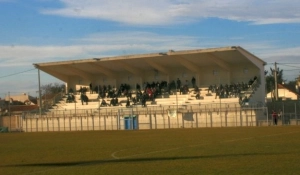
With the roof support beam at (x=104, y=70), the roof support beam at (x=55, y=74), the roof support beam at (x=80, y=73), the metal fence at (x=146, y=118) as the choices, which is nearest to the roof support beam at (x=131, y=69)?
Result: the roof support beam at (x=104, y=70)

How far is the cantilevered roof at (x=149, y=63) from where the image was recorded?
67.6 meters

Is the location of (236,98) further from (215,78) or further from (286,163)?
(286,163)

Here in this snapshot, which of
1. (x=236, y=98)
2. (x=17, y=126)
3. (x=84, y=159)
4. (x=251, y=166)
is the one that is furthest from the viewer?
(x=17, y=126)

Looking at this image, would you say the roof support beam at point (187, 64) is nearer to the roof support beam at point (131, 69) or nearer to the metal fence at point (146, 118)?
the metal fence at point (146, 118)

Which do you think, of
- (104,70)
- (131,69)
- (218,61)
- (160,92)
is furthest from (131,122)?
(104,70)

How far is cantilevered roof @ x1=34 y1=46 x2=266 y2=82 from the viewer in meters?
67.6

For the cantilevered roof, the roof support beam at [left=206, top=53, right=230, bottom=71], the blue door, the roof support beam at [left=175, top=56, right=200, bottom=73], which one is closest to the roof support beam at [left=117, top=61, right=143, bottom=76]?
the cantilevered roof

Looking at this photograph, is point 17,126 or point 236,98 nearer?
point 236,98

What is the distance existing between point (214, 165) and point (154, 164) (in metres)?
2.37

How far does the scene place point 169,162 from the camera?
20.3 meters

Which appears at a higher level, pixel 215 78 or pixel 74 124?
pixel 215 78

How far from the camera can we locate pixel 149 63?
73250 millimetres

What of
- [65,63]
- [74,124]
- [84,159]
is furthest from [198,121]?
[84,159]

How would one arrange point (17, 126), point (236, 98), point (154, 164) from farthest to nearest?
point (17, 126) < point (236, 98) < point (154, 164)
